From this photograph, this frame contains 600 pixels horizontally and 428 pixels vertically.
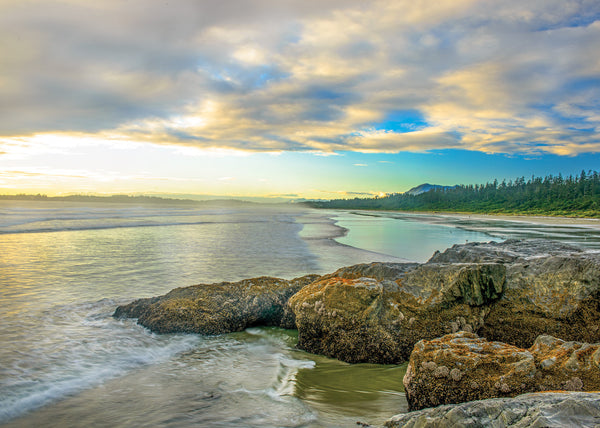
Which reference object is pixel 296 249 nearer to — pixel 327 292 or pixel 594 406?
pixel 327 292

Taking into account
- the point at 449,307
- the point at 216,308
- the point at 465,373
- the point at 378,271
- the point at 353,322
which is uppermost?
the point at 378,271

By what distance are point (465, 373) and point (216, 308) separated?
5245 mm

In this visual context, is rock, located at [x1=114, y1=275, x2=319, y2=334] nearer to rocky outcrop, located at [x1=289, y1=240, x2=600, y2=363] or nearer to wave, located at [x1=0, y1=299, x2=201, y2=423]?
wave, located at [x1=0, y1=299, x2=201, y2=423]

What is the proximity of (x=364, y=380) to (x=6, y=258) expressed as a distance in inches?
730

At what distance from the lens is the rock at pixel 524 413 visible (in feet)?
7.83

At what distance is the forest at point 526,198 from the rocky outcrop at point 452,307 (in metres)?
88.8

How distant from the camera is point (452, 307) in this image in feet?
19.9

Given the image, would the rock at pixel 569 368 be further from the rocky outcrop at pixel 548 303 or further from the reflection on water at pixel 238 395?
the rocky outcrop at pixel 548 303

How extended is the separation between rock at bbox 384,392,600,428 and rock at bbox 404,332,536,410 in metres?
0.91

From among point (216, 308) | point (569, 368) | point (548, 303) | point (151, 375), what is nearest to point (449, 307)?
point (548, 303)

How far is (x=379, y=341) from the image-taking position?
5816mm

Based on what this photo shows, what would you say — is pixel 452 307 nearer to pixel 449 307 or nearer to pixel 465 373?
pixel 449 307

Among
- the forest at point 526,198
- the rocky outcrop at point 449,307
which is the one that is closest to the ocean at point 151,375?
the rocky outcrop at point 449,307

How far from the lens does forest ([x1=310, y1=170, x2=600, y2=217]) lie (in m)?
93.8
